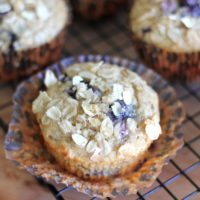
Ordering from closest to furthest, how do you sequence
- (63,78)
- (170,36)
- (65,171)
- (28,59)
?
(65,171), (63,78), (170,36), (28,59)

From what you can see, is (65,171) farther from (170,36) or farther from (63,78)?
→ (170,36)

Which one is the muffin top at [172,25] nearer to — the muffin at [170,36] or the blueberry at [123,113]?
the muffin at [170,36]

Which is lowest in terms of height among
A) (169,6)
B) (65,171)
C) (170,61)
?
(65,171)

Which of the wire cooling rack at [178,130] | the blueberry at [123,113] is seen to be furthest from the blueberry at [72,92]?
the wire cooling rack at [178,130]

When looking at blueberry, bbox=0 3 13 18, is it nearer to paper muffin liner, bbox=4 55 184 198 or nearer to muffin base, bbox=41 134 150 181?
paper muffin liner, bbox=4 55 184 198

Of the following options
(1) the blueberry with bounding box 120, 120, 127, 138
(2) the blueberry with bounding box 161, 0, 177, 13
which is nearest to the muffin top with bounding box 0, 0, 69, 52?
(2) the blueberry with bounding box 161, 0, 177, 13

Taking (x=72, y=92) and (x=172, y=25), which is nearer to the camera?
(x=72, y=92)

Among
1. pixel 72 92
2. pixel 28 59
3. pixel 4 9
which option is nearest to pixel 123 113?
pixel 72 92
